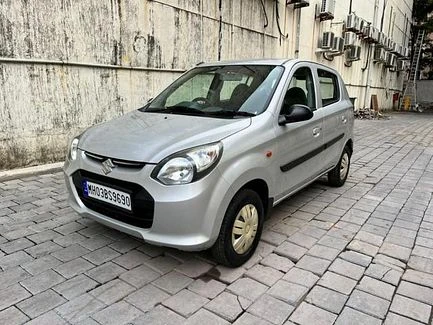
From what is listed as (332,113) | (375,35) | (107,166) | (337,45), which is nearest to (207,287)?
(107,166)

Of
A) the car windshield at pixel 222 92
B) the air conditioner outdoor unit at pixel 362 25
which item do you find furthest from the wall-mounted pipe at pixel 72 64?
the air conditioner outdoor unit at pixel 362 25

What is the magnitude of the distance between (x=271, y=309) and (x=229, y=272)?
1.59 feet

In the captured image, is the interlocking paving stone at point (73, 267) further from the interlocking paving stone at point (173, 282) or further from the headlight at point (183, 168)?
the headlight at point (183, 168)

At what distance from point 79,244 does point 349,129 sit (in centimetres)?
364

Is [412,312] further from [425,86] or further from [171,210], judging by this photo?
[425,86]

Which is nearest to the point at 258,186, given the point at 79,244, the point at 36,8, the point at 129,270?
the point at 129,270

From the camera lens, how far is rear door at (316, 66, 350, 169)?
155 inches

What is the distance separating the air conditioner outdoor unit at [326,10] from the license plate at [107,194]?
11.6 metres

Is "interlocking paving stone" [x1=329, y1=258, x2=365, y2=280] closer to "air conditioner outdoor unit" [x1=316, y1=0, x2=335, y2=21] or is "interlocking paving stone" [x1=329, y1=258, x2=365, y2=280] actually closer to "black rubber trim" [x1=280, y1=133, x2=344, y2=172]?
"black rubber trim" [x1=280, y1=133, x2=344, y2=172]

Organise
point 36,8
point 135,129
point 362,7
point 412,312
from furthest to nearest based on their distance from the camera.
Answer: point 362,7 → point 36,8 → point 135,129 → point 412,312

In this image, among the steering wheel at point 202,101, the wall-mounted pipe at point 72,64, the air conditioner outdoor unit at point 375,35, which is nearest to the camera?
the steering wheel at point 202,101

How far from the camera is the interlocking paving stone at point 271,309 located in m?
2.12

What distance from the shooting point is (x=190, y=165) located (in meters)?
2.25

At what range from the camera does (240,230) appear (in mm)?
2623
